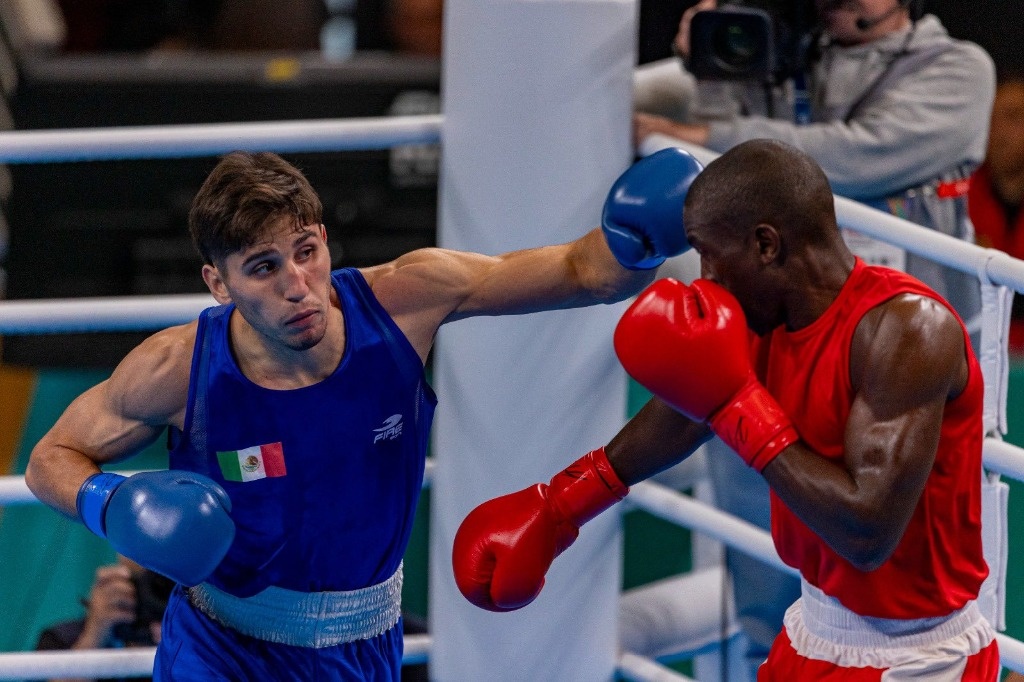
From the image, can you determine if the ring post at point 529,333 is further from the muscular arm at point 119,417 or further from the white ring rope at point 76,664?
the muscular arm at point 119,417

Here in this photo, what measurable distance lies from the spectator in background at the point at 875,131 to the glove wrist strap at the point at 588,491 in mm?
604

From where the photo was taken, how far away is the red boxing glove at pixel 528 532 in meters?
1.93

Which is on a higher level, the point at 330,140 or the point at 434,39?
the point at 330,140

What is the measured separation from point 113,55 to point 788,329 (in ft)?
10.8

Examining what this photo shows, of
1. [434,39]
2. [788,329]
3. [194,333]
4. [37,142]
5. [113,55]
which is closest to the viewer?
[788,329]

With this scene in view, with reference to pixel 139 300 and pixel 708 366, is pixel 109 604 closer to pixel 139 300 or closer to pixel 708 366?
pixel 139 300

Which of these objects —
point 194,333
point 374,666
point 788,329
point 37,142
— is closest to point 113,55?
point 37,142

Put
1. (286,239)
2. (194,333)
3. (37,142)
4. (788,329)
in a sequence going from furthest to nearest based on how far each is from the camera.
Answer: (37,142), (194,333), (286,239), (788,329)

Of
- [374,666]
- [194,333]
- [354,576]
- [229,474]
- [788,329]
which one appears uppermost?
[788,329]

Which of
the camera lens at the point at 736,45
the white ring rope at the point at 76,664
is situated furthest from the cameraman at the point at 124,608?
the camera lens at the point at 736,45

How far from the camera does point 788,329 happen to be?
1.78m

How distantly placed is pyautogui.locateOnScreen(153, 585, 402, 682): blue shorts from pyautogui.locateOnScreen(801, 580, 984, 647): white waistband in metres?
0.70

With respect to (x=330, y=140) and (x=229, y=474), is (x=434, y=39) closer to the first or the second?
(x=330, y=140)

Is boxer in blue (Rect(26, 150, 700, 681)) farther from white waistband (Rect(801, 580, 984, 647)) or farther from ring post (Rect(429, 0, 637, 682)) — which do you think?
white waistband (Rect(801, 580, 984, 647))
